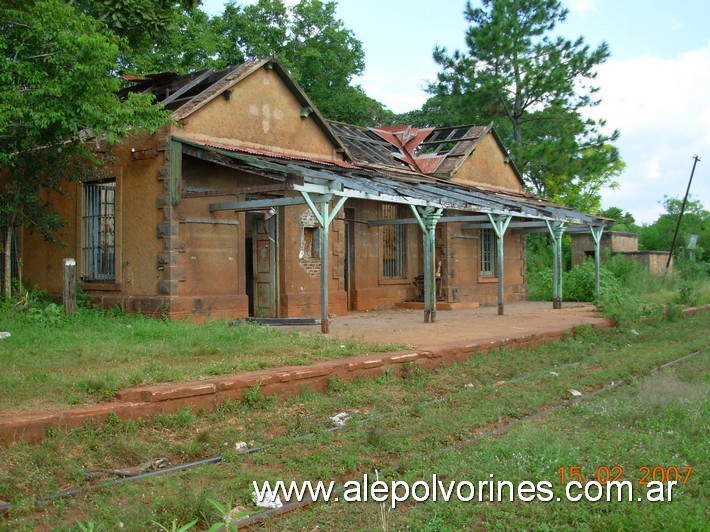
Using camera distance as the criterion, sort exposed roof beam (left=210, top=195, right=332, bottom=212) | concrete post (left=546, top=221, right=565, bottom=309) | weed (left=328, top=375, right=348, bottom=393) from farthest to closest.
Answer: concrete post (left=546, top=221, right=565, bottom=309)
exposed roof beam (left=210, top=195, right=332, bottom=212)
weed (left=328, top=375, right=348, bottom=393)

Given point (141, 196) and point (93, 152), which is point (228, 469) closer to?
point (141, 196)

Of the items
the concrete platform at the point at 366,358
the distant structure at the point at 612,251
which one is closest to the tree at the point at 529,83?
the distant structure at the point at 612,251

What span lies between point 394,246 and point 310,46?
54.4ft

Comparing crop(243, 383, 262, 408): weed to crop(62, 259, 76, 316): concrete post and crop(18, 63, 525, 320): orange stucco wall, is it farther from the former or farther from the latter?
crop(62, 259, 76, 316): concrete post

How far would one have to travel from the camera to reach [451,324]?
14.2 m

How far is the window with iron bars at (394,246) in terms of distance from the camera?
19.1 meters

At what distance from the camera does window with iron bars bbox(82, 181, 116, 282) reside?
13750 millimetres

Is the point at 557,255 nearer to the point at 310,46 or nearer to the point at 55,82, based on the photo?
the point at 55,82

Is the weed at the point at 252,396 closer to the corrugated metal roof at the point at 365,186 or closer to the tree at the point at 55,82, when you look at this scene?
the corrugated metal roof at the point at 365,186

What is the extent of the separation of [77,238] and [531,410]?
33.1 feet

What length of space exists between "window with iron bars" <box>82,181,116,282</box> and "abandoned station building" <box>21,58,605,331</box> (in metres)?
0.02

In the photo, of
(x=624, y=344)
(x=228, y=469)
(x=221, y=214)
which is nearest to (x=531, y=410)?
(x=228, y=469)

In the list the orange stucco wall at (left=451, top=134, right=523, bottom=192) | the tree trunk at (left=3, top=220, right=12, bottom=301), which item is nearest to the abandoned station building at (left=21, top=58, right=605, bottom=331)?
the tree trunk at (left=3, top=220, right=12, bottom=301)

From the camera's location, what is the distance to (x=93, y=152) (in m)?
13.6
